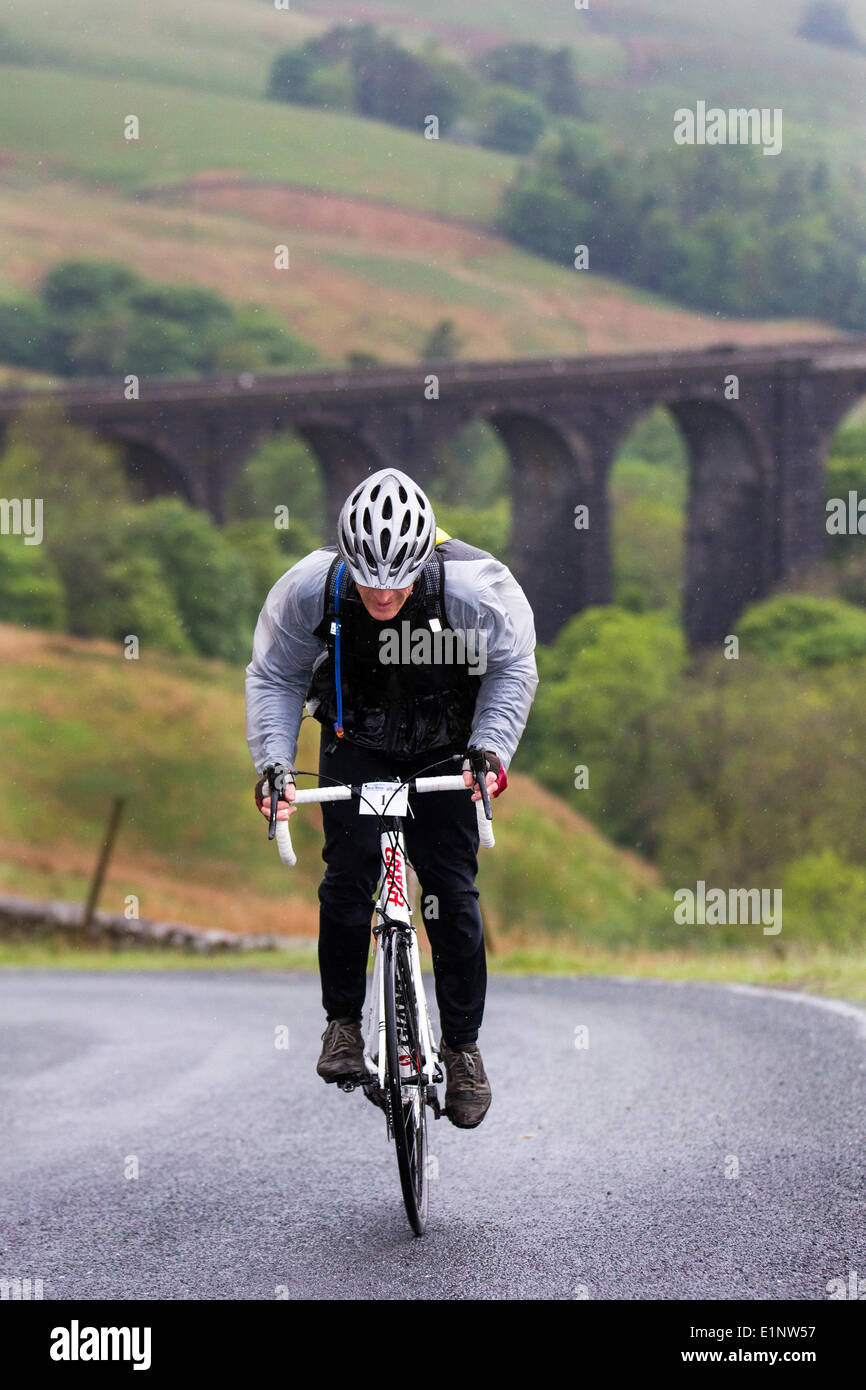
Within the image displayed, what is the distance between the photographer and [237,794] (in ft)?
156

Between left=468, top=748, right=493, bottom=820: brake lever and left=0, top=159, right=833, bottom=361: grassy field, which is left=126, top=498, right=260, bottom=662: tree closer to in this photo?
left=468, top=748, right=493, bottom=820: brake lever

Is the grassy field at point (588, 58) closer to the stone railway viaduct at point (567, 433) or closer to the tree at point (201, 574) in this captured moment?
the stone railway viaduct at point (567, 433)

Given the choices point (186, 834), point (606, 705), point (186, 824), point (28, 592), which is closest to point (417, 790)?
point (186, 834)

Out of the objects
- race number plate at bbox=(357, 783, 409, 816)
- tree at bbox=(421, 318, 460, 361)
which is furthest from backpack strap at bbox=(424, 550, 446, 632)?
tree at bbox=(421, 318, 460, 361)

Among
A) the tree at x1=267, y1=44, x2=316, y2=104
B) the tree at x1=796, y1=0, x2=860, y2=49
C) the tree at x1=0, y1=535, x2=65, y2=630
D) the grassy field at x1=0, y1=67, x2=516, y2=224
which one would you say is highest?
the tree at x1=796, y1=0, x2=860, y2=49

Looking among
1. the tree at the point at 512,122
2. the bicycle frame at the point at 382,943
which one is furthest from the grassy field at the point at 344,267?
the bicycle frame at the point at 382,943

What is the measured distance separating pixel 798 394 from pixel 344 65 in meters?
118

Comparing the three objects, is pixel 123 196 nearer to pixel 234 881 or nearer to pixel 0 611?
pixel 0 611

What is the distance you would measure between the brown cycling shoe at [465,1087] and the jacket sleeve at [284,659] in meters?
1.08

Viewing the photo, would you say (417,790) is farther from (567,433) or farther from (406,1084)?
(567,433)

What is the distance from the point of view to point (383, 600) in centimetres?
489

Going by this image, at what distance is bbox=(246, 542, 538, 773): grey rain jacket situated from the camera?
201 inches

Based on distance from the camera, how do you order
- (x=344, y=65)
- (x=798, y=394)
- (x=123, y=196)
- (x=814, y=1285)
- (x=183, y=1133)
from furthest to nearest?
1. (x=344, y=65)
2. (x=123, y=196)
3. (x=798, y=394)
4. (x=183, y=1133)
5. (x=814, y=1285)

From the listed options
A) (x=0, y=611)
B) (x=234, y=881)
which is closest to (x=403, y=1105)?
(x=234, y=881)
